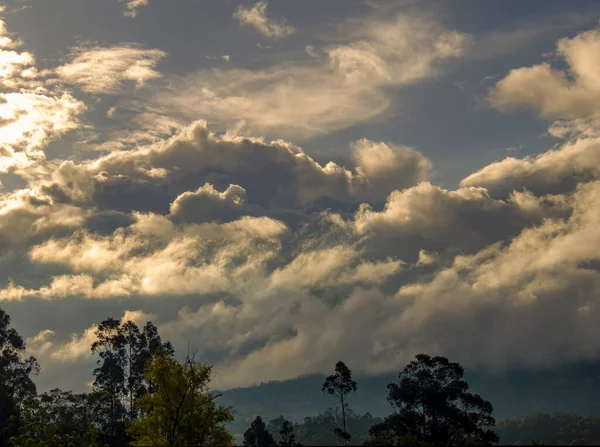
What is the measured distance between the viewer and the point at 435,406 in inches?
5955

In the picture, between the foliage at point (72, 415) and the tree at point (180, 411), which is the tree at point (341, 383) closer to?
the foliage at point (72, 415)

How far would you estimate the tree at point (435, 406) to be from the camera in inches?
5758

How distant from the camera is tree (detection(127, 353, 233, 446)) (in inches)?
3250

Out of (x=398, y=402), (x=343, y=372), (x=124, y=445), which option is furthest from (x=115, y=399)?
(x=398, y=402)

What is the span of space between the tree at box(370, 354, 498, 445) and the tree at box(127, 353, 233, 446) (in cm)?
6835

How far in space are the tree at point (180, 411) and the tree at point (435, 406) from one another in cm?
6835

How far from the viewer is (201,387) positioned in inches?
3346

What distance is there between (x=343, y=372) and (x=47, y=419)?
66.7 m

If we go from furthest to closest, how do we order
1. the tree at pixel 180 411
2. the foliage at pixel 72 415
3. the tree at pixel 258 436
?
the tree at pixel 258 436 → the foliage at pixel 72 415 → the tree at pixel 180 411

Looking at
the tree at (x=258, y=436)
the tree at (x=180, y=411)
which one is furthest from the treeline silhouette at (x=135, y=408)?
the tree at (x=180, y=411)

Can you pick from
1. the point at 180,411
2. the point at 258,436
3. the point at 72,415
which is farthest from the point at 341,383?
the point at 180,411

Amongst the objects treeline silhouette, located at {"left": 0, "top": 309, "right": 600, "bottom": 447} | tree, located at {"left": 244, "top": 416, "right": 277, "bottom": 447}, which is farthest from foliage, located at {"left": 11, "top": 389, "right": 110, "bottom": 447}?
tree, located at {"left": 244, "top": 416, "right": 277, "bottom": 447}

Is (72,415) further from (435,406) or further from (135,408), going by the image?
(435,406)

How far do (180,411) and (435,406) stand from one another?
276ft
